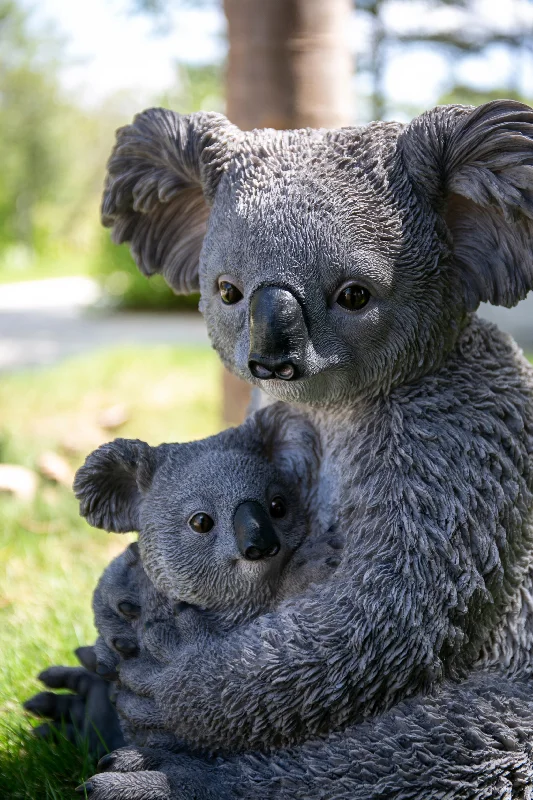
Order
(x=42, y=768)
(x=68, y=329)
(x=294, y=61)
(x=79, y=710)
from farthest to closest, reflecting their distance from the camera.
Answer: (x=68, y=329), (x=294, y=61), (x=79, y=710), (x=42, y=768)

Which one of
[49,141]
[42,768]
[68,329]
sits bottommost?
[42,768]

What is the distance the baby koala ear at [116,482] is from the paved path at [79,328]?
669cm

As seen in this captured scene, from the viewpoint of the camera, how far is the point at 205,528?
A: 1475 millimetres

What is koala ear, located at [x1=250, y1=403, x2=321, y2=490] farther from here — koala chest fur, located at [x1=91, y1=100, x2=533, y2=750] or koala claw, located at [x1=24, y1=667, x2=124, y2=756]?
koala claw, located at [x1=24, y1=667, x2=124, y2=756]

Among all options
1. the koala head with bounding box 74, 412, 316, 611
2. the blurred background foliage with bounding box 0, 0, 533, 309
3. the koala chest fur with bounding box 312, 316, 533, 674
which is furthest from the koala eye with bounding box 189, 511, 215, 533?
the blurred background foliage with bounding box 0, 0, 533, 309

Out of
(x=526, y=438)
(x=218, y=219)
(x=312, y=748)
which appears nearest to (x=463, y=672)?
(x=312, y=748)

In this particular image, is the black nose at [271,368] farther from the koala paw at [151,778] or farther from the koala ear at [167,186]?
the koala paw at [151,778]

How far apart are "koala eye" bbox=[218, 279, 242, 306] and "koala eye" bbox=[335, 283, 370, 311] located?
19 centimetres

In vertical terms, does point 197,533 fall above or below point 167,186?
below

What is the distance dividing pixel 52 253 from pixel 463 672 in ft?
95.3

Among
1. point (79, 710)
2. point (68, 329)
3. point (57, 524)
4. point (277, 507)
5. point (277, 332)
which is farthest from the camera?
point (68, 329)

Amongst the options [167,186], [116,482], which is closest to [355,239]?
[167,186]

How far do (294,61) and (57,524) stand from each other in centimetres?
223

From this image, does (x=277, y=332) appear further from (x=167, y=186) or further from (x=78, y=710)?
(x=78, y=710)
